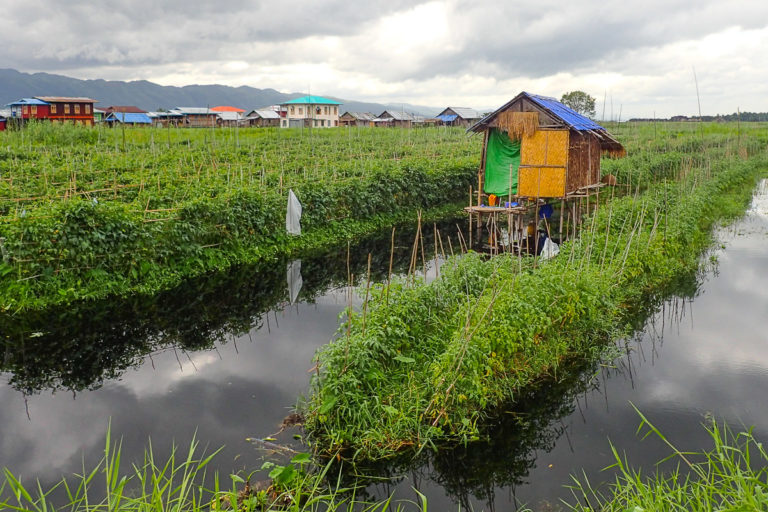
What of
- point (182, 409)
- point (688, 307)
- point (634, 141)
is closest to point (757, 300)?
point (688, 307)

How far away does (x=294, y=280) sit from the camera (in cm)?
1248

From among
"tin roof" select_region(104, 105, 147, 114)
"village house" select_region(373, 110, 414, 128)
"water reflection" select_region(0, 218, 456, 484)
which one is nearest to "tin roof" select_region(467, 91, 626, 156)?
"water reflection" select_region(0, 218, 456, 484)

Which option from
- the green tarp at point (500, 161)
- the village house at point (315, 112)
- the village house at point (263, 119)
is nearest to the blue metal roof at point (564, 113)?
the green tarp at point (500, 161)

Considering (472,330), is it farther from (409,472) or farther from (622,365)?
(622,365)

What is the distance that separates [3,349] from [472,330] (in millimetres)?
7155

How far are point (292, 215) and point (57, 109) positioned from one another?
3910cm

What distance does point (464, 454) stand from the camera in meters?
6.18

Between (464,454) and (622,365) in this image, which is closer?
(464,454)

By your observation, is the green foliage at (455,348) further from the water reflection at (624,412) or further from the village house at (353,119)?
the village house at (353,119)

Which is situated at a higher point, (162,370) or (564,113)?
(564,113)

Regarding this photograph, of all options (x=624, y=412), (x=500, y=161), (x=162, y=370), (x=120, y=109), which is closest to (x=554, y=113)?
(x=500, y=161)

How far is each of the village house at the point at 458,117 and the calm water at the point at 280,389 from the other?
176 ft

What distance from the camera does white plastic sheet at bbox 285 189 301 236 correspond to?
47.8 ft

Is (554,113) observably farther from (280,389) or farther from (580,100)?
(580,100)
